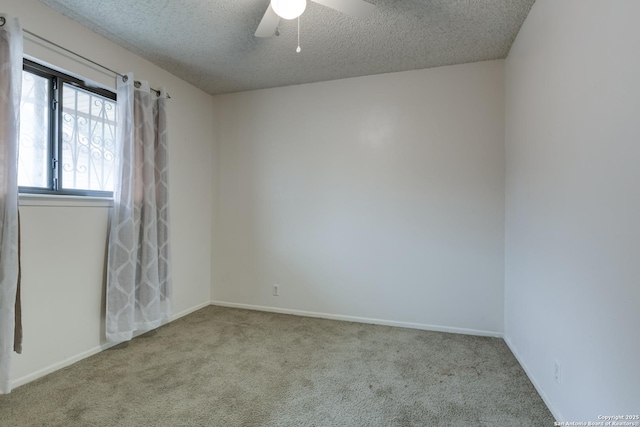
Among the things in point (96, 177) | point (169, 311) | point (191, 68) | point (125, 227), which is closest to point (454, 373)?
point (169, 311)

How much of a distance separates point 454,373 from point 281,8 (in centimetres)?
257

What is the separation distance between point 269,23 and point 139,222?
194 cm

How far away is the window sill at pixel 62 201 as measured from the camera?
1.93 meters

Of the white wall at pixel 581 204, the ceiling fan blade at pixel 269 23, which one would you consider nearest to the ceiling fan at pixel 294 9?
the ceiling fan blade at pixel 269 23

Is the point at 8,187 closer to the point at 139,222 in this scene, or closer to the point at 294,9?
the point at 139,222

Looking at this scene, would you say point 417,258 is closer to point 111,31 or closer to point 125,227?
point 125,227

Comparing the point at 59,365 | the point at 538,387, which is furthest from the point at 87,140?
the point at 538,387

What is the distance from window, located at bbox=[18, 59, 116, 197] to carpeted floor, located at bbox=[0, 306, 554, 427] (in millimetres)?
1352

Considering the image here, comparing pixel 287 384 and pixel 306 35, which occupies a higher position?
pixel 306 35

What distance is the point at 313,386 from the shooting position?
1943 mm

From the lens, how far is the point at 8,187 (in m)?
1.73

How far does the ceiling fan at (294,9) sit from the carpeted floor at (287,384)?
2.22m

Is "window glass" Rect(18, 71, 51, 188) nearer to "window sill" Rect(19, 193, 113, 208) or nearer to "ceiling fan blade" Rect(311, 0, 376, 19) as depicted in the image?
"window sill" Rect(19, 193, 113, 208)

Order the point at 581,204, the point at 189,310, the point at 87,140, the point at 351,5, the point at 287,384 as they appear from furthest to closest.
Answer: the point at 189,310 < the point at 87,140 < the point at 287,384 < the point at 351,5 < the point at 581,204
